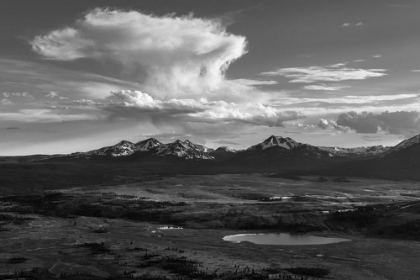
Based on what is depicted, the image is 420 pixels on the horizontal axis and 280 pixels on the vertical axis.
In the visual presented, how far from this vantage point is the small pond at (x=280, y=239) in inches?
4201

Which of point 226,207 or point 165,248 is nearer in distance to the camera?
point 165,248

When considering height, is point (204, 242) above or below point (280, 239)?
above

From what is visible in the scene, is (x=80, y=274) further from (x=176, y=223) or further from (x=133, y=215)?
(x=133, y=215)

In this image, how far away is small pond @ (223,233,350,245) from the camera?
350 ft

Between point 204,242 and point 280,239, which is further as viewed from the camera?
point 280,239

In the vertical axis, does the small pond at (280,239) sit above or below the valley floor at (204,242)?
below

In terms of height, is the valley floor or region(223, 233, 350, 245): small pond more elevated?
the valley floor

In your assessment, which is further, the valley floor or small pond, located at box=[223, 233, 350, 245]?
small pond, located at box=[223, 233, 350, 245]

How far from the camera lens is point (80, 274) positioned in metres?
71.2

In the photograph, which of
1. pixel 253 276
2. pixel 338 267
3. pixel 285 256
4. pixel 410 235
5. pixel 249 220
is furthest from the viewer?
pixel 249 220

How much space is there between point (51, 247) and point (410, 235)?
8900 cm

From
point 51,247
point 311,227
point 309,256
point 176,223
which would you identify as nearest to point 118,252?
point 51,247

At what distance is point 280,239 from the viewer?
11238 cm

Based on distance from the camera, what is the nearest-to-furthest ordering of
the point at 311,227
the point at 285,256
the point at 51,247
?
the point at 285,256 → the point at 51,247 → the point at 311,227
